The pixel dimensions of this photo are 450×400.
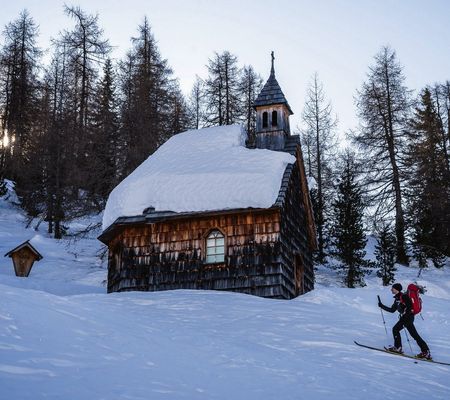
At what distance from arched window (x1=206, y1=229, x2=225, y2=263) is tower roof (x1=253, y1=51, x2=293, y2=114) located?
273 inches

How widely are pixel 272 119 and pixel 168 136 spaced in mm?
14345

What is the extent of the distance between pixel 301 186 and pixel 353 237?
22.0ft

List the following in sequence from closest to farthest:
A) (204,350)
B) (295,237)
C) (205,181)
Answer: (204,350), (205,181), (295,237)

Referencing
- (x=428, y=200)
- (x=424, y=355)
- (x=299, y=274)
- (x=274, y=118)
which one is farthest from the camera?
(x=428, y=200)

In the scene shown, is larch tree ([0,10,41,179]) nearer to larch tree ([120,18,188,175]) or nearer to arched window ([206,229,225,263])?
larch tree ([120,18,188,175])

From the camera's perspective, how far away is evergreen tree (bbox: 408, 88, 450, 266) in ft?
93.4

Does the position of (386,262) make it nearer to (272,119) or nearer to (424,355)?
(272,119)

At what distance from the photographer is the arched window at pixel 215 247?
16547mm

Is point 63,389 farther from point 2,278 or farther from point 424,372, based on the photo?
point 2,278

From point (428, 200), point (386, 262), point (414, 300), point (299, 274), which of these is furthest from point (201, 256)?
point (428, 200)

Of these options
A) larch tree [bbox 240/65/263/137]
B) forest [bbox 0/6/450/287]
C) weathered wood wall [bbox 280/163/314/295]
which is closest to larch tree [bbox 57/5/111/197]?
forest [bbox 0/6/450/287]

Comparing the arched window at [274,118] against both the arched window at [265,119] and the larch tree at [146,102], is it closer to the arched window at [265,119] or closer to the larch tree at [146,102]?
the arched window at [265,119]

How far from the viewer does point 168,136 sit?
1335 inches

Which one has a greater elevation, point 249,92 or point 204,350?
point 249,92
